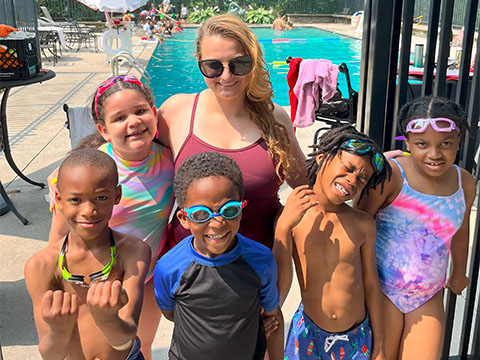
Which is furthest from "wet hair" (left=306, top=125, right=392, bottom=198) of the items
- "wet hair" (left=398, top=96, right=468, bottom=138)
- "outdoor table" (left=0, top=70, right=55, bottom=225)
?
"outdoor table" (left=0, top=70, right=55, bottom=225)

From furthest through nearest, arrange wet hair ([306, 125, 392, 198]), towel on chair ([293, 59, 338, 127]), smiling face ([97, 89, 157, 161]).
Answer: towel on chair ([293, 59, 338, 127]) < smiling face ([97, 89, 157, 161]) < wet hair ([306, 125, 392, 198])

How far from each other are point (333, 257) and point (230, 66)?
2.89 feet

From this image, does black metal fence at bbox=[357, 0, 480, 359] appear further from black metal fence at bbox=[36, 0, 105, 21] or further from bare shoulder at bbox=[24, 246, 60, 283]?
black metal fence at bbox=[36, 0, 105, 21]

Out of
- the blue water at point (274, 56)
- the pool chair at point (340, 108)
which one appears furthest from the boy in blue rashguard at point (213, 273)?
the blue water at point (274, 56)

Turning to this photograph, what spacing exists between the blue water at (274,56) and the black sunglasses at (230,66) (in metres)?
8.23

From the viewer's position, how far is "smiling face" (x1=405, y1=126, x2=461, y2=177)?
1.88 metres

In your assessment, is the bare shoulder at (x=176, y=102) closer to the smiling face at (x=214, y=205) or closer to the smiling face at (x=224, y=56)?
the smiling face at (x=224, y=56)

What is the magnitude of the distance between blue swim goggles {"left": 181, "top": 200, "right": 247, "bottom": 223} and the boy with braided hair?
32cm

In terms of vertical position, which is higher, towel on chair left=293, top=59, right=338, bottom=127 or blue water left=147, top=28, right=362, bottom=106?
towel on chair left=293, top=59, right=338, bottom=127

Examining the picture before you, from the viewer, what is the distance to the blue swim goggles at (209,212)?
1602 millimetres

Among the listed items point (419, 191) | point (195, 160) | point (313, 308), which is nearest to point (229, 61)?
point (195, 160)

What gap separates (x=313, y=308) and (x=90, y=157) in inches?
42.1

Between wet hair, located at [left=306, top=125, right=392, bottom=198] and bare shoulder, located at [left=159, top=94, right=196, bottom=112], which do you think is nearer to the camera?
wet hair, located at [left=306, top=125, right=392, bottom=198]

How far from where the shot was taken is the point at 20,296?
3.46 meters
